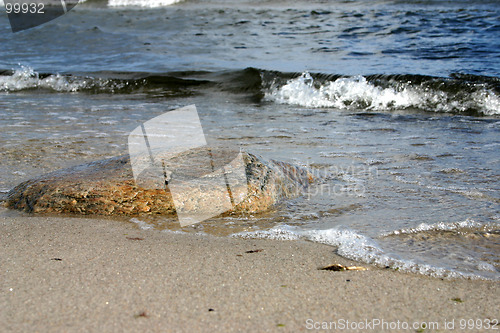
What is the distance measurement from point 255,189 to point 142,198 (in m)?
0.68

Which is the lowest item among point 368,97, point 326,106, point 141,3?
point 326,106

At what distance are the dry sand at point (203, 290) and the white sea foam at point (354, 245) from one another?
0.22 feet

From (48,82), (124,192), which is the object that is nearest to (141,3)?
(48,82)

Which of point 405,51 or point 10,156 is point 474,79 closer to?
point 405,51

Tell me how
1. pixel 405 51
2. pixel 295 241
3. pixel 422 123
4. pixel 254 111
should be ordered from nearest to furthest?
1. pixel 295 241
2. pixel 422 123
3. pixel 254 111
4. pixel 405 51

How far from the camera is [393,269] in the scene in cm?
225

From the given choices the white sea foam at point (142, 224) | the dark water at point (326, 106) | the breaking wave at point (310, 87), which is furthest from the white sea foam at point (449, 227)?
the breaking wave at point (310, 87)

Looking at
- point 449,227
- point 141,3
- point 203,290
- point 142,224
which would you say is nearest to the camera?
point 203,290

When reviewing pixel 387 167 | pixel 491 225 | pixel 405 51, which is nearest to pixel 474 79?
pixel 405 51

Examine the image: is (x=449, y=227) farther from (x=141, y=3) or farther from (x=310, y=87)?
(x=141, y=3)

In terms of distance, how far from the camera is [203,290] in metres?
1.99

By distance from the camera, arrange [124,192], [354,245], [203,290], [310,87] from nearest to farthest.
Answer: [203,290] < [354,245] < [124,192] < [310,87]

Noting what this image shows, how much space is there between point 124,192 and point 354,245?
1382 millimetres

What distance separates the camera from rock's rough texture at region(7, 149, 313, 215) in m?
3.02
